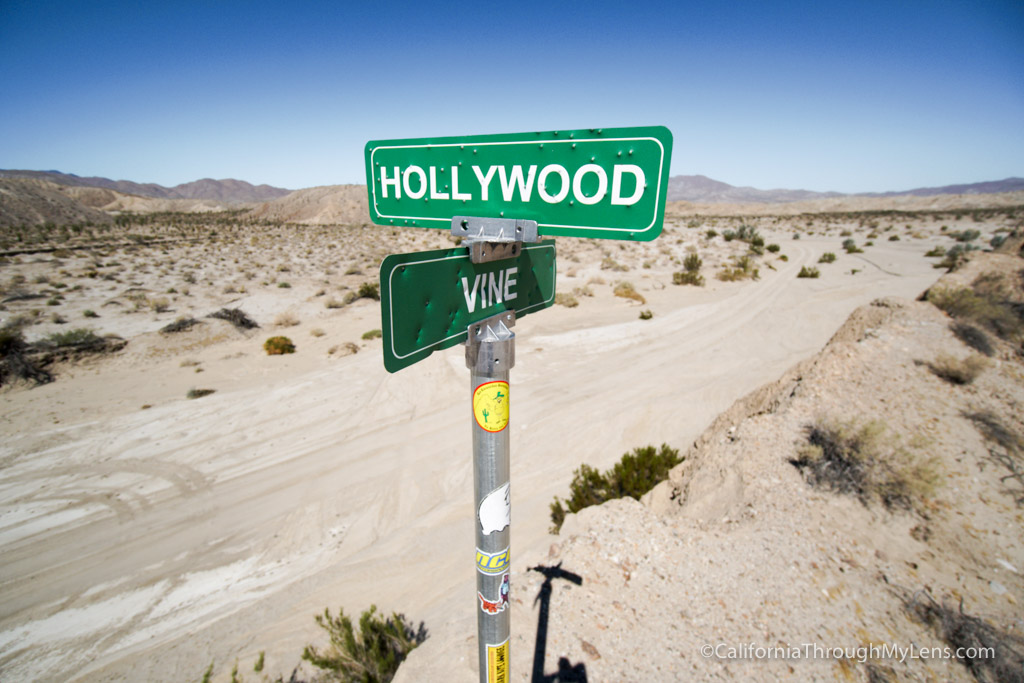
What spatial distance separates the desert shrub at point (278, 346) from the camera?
11766 millimetres

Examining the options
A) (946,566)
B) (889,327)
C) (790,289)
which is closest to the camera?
(946,566)

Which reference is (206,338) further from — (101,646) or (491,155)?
(491,155)

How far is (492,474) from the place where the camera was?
1454 millimetres

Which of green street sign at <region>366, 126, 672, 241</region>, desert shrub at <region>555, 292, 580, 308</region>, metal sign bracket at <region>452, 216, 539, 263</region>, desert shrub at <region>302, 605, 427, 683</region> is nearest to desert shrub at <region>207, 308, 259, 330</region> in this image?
desert shrub at <region>555, 292, 580, 308</region>

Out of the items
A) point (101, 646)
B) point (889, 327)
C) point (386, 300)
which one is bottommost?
point (101, 646)

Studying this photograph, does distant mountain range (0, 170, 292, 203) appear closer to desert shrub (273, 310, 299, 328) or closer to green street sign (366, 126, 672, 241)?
desert shrub (273, 310, 299, 328)

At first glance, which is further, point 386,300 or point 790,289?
point 790,289

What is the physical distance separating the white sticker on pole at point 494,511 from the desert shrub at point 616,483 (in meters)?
3.81

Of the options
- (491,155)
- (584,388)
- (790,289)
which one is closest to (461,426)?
(584,388)

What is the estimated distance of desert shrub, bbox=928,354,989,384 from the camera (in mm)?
5625

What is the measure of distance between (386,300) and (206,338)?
1434 cm

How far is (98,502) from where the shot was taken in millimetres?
6105

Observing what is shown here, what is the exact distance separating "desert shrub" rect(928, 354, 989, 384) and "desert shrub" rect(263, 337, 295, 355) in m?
13.2

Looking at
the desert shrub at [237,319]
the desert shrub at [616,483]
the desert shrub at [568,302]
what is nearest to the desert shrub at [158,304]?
the desert shrub at [237,319]
